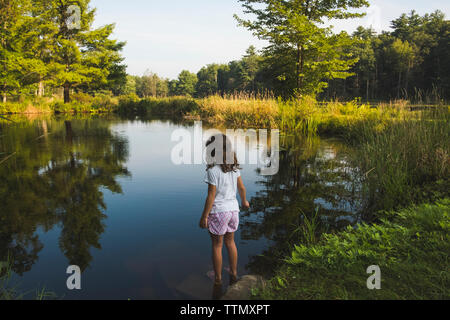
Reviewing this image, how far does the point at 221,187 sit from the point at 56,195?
14.3ft

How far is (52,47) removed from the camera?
2972 cm

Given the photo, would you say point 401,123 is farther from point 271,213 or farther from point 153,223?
point 153,223

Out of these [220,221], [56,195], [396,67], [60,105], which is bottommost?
[56,195]

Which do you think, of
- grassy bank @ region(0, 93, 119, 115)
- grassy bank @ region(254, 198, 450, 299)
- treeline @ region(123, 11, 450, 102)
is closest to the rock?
grassy bank @ region(254, 198, 450, 299)

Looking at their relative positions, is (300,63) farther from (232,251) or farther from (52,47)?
(52,47)

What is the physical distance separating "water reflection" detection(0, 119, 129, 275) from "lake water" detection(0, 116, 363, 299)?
0.02 metres

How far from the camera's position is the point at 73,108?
1246 inches

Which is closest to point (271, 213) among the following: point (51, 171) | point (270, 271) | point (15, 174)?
point (270, 271)

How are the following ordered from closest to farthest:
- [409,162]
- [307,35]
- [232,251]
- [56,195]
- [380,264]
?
1. [380,264]
2. [232,251]
3. [409,162]
4. [56,195]
5. [307,35]

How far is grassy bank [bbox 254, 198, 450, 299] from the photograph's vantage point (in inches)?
101

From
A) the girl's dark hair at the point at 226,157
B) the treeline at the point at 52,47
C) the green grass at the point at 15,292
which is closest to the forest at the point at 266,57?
the treeline at the point at 52,47

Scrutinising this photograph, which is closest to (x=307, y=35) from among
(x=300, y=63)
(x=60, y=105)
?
(x=300, y=63)

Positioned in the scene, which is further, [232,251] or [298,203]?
[298,203]

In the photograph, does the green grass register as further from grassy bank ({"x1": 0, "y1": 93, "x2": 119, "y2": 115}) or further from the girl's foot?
grassy bank ({"x1": 0, "y1": 93, "x2": 119, "y2": 115})
